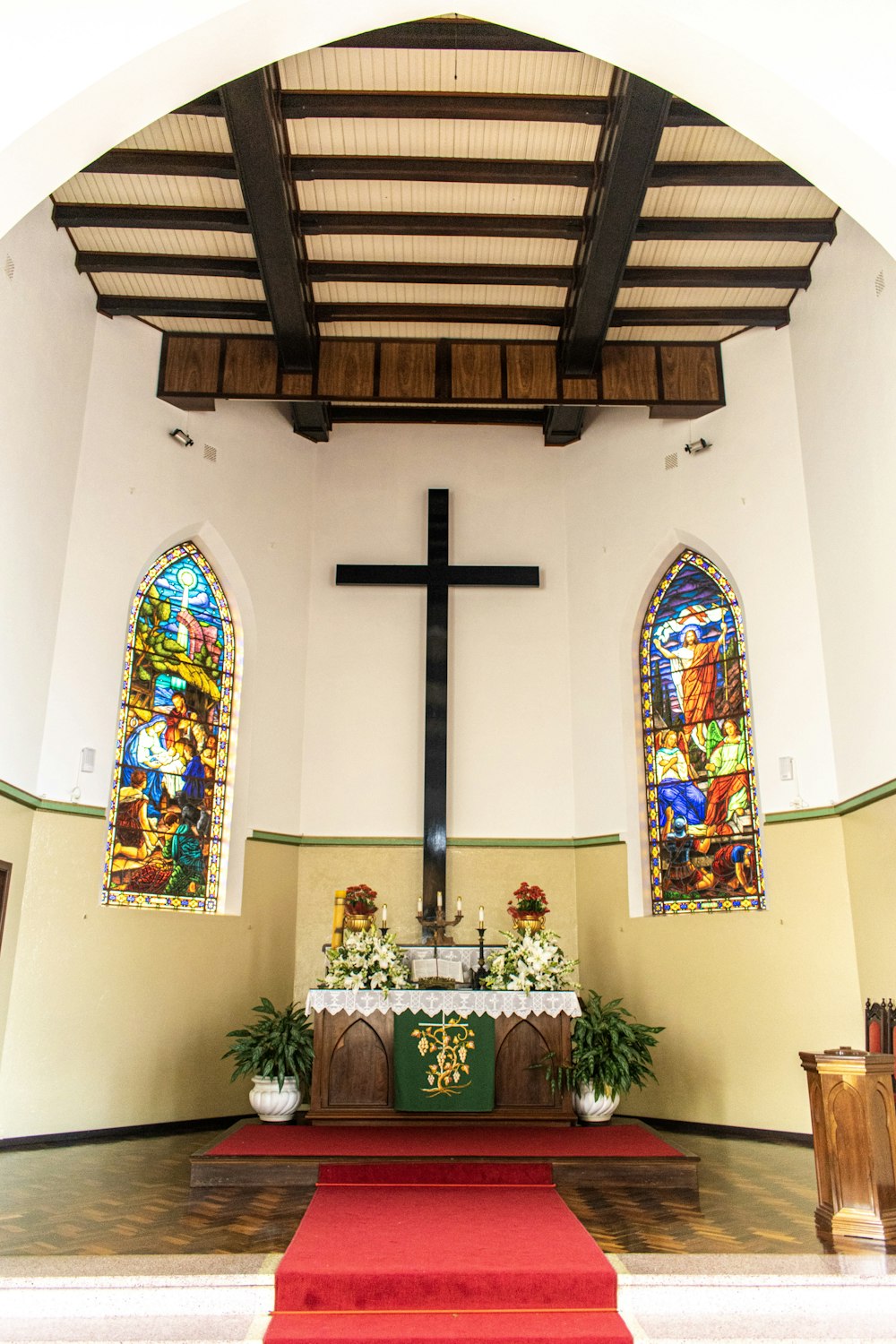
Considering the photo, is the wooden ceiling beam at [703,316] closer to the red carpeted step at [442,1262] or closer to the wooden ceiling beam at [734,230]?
the wooden ceiling beam at [734,230]

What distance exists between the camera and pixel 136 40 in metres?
3.70

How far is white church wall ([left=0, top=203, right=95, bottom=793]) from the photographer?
22.3 ft

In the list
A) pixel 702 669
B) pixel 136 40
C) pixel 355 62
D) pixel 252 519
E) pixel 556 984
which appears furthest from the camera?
pixel 252 519

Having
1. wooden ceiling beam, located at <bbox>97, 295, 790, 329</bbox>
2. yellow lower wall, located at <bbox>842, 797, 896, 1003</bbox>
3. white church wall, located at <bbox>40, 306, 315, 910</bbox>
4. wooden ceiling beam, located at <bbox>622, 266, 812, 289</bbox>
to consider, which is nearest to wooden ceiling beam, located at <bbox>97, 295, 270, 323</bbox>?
wooden ceiling beam, located at <bbox>97, 295, 790, 329</bbox>

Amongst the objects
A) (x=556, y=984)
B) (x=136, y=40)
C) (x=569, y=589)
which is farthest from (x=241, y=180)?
(x=556, y=984)

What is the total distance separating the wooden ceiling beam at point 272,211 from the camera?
6133 mm

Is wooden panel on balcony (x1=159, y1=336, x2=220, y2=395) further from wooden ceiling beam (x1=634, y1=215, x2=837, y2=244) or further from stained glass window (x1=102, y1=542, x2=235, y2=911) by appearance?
wooden ceiling beam (x1=634, y1=215, x2=837, y2=244)

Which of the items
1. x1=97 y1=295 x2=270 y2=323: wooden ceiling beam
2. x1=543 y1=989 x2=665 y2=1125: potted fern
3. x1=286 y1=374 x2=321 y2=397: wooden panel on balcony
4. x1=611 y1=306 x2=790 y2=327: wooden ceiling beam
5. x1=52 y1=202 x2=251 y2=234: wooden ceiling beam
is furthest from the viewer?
x1=286 y1=374 x2=321 y2=397: wooden panel on balcony

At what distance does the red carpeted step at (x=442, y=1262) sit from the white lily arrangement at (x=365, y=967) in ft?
6.62

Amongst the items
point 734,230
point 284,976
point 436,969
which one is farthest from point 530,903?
point 734,230

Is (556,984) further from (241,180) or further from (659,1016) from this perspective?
(241,180)

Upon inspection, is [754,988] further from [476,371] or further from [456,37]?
[456,37]

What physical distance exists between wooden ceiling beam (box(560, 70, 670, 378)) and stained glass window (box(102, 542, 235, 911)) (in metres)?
3.82

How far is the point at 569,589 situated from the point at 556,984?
4157mm
